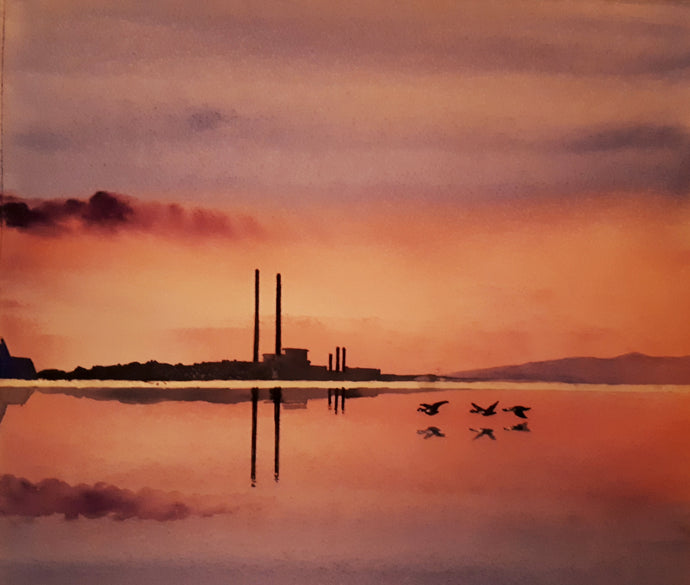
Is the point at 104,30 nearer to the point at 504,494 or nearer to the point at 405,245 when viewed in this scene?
the point at 405,245

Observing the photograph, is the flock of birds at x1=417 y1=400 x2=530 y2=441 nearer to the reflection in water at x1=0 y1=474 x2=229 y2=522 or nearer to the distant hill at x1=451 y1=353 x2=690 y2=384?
the distant hill at x1=451 y1=353 x2=690 y2=384

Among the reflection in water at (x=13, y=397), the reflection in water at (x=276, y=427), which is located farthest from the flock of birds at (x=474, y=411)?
the reflection in water at (x=13, y=397)

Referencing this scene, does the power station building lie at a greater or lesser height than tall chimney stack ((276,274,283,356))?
lesser

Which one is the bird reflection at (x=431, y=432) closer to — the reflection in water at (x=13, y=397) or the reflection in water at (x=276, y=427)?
the reflection in water at (x=276, y=427)

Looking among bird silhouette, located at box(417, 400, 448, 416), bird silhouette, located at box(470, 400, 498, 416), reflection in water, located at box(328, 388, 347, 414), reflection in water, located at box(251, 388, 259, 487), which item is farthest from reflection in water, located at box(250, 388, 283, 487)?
bird silhouette, located at box(470, 400, 498, 416)

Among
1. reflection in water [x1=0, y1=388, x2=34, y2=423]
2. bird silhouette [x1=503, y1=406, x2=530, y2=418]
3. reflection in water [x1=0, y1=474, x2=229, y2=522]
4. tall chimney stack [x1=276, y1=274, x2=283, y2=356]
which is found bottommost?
reflection in water [x1=0, y1=474, x2=229, y2=522]

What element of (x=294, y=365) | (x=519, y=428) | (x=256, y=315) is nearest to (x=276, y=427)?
(x=294, y=365)
